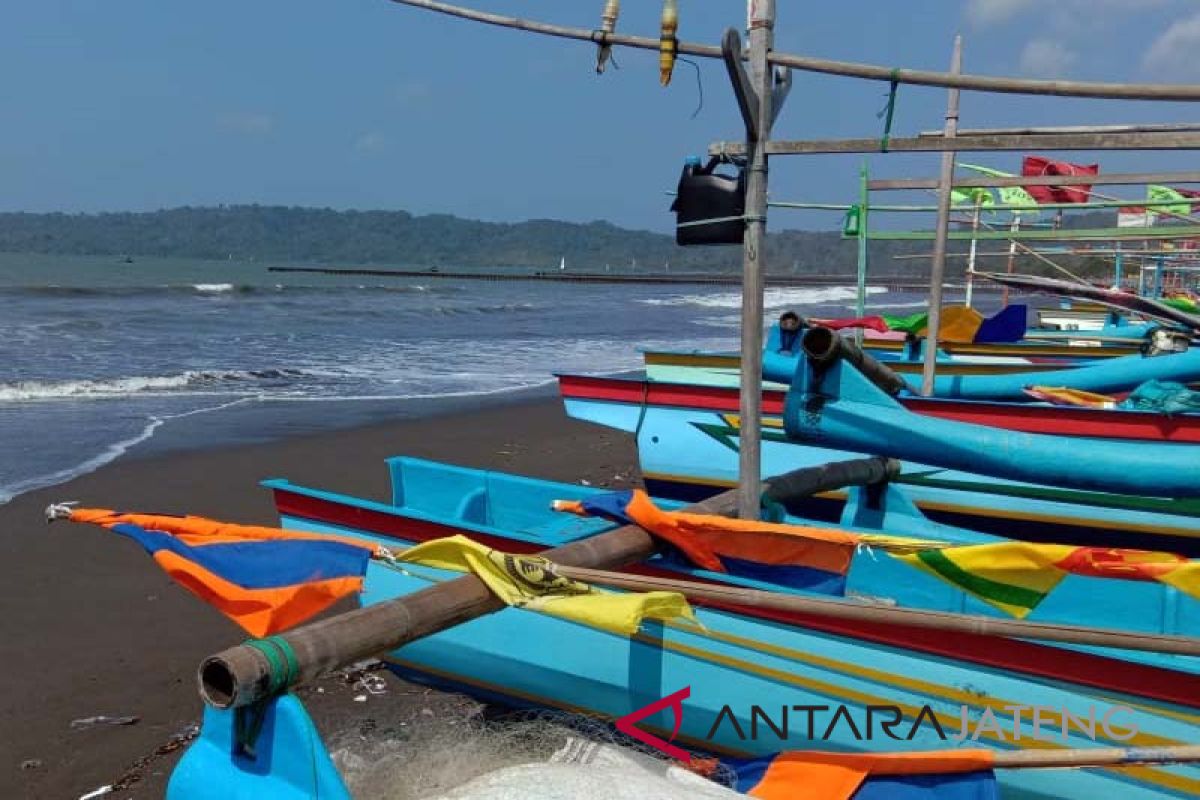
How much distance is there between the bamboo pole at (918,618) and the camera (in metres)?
3.14

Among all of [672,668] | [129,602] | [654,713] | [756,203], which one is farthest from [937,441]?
[129,602]

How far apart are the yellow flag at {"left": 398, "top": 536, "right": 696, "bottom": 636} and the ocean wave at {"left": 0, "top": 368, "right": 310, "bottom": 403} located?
13.7 m

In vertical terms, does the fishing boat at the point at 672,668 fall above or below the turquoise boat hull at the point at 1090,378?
below

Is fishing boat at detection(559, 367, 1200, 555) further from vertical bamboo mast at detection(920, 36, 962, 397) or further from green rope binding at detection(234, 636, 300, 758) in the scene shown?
green rope binding at detection(234, 636, 300, 758)

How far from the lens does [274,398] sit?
1608 cm

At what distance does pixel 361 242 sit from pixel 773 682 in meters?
177

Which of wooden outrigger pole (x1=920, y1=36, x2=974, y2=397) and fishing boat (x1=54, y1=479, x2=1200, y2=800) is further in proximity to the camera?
wooden outrigger pole (x1=920, y1=36, x2=974, y2=397)

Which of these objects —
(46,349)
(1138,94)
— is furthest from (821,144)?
(46,349)

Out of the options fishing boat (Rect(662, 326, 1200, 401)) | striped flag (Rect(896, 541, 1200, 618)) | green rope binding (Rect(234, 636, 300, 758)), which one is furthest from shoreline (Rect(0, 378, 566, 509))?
striped flag (Rect(896, 541, 1200, 618))

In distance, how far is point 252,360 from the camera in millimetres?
21516

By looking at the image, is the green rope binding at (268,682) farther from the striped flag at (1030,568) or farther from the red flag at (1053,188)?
the red flag at (1053,188)

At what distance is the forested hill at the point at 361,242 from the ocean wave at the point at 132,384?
12941 cm

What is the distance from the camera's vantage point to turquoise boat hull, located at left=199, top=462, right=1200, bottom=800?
365 centimetres

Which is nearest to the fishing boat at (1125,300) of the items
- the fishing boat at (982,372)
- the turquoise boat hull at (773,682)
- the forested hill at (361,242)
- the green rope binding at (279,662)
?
the fishing boat at (982,372)
